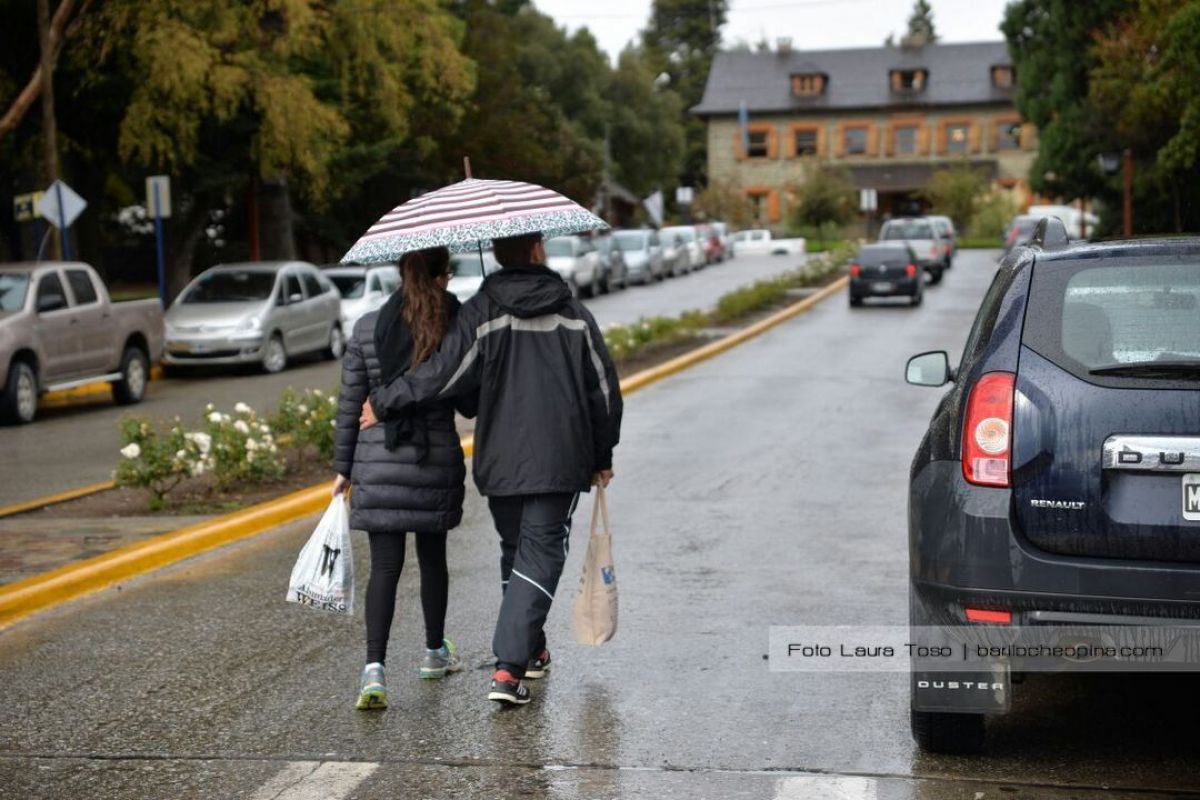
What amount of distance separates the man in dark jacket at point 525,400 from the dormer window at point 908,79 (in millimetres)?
82162

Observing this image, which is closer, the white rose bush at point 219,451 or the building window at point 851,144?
the white rose bush at point 219,451

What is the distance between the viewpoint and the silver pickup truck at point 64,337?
59.6ft

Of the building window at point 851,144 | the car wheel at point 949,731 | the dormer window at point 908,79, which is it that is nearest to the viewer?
the car wheel at point 949,731

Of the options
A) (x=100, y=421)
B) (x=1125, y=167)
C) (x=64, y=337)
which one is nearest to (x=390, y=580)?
(x=100, y=421)

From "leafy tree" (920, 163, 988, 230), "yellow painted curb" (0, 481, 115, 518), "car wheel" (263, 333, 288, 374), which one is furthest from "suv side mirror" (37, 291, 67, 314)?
"leafy tree" (920, 163, 988, 230)

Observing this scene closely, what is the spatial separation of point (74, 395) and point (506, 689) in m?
16.7

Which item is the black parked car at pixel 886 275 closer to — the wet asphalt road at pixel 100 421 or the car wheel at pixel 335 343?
the wet asphalt road at pixel 100 421

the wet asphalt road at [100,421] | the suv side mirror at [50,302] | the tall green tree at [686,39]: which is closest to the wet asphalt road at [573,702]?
the wet asphalt road at [100,421]

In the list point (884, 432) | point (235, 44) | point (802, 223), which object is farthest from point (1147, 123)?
point (802, 223)

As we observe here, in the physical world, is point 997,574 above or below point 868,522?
above

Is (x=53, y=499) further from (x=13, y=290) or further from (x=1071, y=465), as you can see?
(x=1071, y=465)

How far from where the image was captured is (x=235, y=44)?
2839 centimetres

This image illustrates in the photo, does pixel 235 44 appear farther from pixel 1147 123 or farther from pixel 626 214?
pixel 626 214

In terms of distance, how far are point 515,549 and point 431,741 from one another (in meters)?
0.92
